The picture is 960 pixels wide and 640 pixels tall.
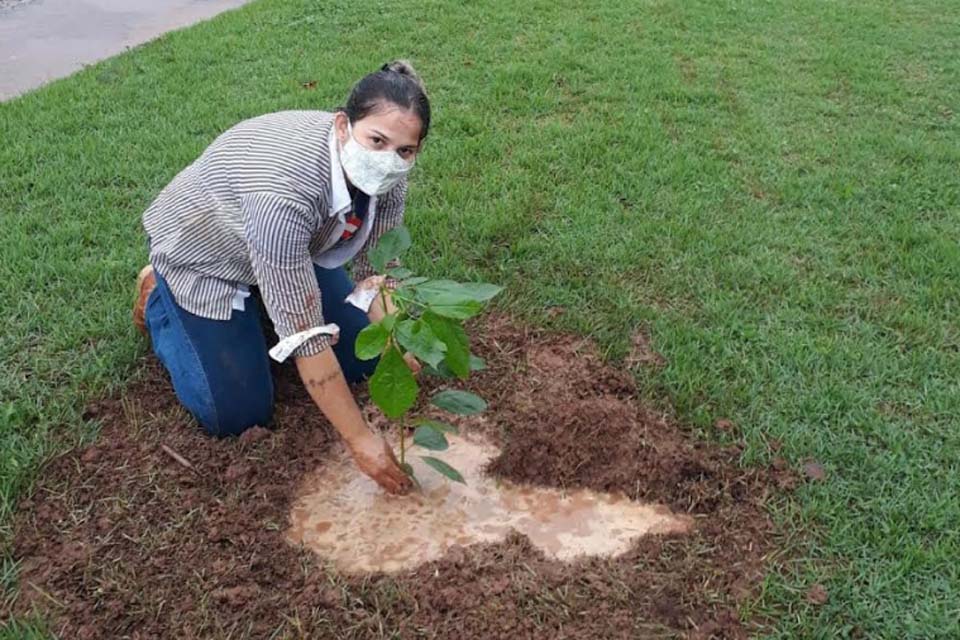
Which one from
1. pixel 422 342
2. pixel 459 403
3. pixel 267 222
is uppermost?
pixel 267 222

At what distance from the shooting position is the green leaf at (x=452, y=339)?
182 cm

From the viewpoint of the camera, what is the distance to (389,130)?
1976 mm

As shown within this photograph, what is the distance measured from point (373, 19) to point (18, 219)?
9.78 ft

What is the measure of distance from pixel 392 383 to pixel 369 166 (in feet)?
1.72

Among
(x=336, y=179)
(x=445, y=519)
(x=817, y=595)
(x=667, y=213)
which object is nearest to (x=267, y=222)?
(x=336, y=179)

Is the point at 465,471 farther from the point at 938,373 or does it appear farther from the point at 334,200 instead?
the point at 938,373

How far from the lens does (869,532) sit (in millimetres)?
2078

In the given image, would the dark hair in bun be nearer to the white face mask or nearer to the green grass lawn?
the white face mask

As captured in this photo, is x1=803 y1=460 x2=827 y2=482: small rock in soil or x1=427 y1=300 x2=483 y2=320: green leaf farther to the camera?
x1=803 y1=460 x2=827 y2=482: small rock in soil

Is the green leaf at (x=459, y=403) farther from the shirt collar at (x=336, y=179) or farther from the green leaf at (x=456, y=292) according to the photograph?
the shirt collar at (x=336, y=179)

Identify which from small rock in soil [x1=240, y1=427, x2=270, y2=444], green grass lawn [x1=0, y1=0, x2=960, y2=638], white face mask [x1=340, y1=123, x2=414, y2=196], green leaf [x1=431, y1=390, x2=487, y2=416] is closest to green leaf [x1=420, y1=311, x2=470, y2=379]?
green leaf [x1=431, y1=390, x2=487, y2=416]

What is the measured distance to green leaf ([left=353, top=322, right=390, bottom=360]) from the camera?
5.98ft

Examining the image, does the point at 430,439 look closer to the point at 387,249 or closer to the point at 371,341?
the point at 371,341

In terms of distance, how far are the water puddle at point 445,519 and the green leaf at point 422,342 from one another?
0.54 meters
